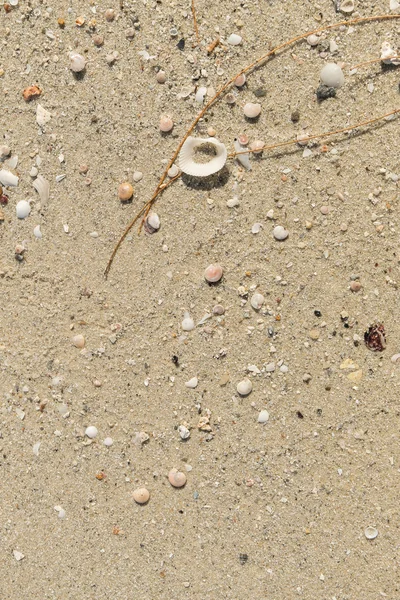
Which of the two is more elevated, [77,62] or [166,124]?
[77,62]

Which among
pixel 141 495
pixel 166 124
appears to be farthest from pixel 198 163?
pixel 141 495

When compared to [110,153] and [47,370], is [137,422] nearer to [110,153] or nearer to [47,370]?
[47,370]

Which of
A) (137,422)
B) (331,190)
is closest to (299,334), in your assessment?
(331,190)

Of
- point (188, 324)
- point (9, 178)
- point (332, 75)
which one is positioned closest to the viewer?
point (332, 75)

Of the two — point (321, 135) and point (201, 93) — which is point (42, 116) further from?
point (321, 135)

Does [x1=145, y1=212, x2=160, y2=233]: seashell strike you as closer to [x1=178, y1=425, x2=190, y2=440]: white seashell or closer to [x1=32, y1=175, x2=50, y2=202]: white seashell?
[x1=32, y1=175, x2=50, y2=202]: white seashell

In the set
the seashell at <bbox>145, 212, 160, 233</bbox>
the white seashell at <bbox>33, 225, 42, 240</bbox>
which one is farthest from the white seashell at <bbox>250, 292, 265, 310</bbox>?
the white seashell at <bbox>33, 225, 42, 240</bbox>
